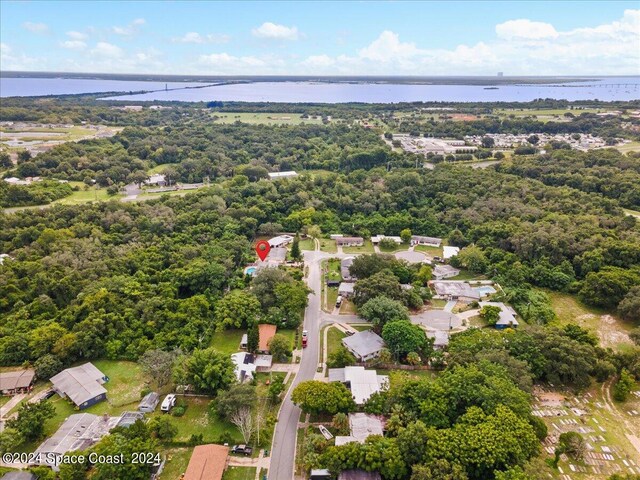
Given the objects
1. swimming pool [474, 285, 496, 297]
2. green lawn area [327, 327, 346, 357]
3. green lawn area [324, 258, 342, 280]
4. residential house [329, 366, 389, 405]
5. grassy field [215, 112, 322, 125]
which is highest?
grassy field [215, 112, 322, 125]

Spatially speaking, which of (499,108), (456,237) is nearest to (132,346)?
(456,237)

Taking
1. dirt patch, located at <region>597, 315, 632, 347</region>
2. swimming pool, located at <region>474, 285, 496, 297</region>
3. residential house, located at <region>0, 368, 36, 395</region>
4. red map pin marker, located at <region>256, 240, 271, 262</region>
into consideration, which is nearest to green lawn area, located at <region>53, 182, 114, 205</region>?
red map pin marker, located at <region>256, 240, 271, 262</region>

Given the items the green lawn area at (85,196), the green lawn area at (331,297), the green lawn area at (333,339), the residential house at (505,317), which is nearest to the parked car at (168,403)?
the green lawn area at (333,339)

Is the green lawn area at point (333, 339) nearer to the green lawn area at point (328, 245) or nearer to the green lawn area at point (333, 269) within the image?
the green lawn area at point (333, 269)

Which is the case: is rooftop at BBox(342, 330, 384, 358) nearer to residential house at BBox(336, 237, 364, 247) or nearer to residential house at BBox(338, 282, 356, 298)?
residential house at BBox(338, 282, 356, 298)

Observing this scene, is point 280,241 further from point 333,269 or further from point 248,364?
point 248,364

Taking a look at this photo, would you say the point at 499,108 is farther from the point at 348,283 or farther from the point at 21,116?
the point at 21,116
